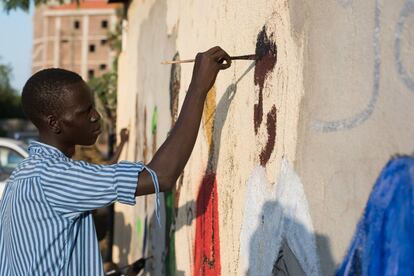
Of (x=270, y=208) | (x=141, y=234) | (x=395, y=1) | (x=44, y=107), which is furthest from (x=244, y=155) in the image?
(x=141, y=234)

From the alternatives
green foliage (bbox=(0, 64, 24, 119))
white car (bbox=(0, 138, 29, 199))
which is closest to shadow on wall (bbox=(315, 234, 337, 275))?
white car (bbox=(0, 138, 29, 199))

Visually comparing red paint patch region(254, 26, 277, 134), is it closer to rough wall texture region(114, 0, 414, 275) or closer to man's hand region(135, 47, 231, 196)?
rough wall texture region(114, 0, 414, 275)

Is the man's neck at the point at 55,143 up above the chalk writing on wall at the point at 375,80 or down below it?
below

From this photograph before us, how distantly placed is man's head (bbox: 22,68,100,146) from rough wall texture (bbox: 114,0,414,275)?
2.27ft

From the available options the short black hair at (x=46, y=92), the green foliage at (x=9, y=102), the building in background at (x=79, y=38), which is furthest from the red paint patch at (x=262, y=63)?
the building in background at (x=79, y=38)

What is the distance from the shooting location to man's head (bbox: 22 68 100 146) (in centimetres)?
230

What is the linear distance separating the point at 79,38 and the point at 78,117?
56010 millimetres

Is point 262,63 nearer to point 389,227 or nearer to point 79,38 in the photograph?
point 389,227

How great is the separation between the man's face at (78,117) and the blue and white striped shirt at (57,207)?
3.4 inches

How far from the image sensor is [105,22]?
56.3m

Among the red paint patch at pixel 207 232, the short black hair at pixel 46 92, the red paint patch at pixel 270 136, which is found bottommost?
the red paint patch at pixel 207 232

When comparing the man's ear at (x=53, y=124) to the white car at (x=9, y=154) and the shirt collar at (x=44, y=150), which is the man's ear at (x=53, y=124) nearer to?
the shirt collar at (x=44, y=150)

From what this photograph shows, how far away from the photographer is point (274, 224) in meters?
2.41

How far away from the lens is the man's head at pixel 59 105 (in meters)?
2.30
